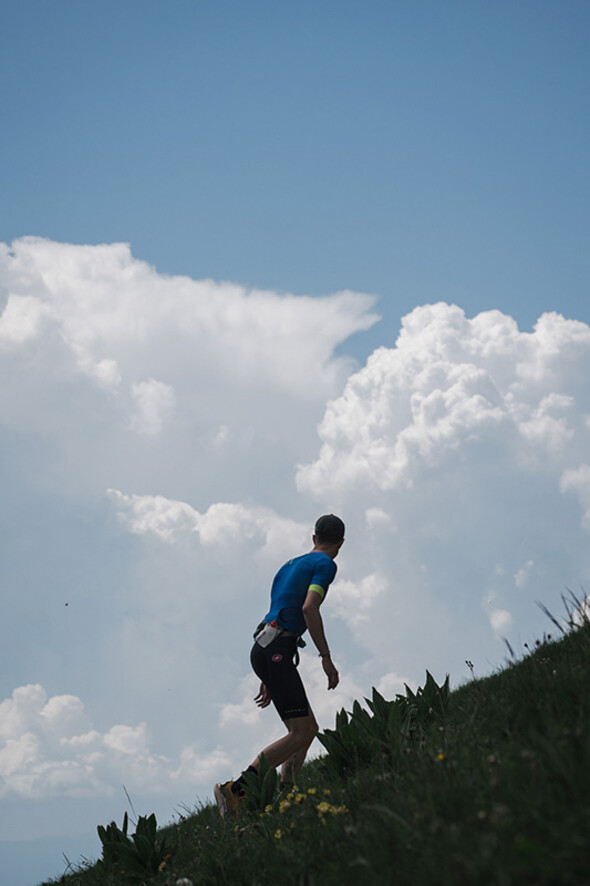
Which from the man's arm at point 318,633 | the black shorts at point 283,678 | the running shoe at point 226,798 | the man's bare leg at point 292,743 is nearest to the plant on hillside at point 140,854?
the running shoe at point 226,798

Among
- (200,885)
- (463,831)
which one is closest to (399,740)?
(200,885)

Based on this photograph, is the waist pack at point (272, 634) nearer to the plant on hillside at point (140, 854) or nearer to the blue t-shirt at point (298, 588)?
the blue t-shirt at point (298, 588)

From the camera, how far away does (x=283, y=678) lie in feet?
21.3

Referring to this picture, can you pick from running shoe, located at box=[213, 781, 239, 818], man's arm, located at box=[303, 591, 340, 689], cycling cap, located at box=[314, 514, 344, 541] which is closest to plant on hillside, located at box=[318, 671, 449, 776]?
man's arm, located at box=[303, 591, 340, 689]

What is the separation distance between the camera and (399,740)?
198 inches

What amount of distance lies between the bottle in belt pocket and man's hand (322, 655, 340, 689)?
525 millimetres

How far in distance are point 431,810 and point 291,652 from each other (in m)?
3.41

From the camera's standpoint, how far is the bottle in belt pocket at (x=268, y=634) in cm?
665

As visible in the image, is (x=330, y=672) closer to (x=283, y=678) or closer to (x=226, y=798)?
(x=283, y=678)

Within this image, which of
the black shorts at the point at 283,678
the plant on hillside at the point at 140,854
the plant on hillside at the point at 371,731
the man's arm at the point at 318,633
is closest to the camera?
the plant on hillside at the point at 371,731

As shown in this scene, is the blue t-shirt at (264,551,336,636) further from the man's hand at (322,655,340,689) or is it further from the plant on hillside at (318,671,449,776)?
the plant on hillside at (318,671,449,776)

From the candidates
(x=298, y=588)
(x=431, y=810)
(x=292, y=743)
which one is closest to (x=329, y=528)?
(x=298, y=588)

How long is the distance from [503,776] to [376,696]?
115 inches

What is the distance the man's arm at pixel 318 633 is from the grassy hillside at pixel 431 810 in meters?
0.38
